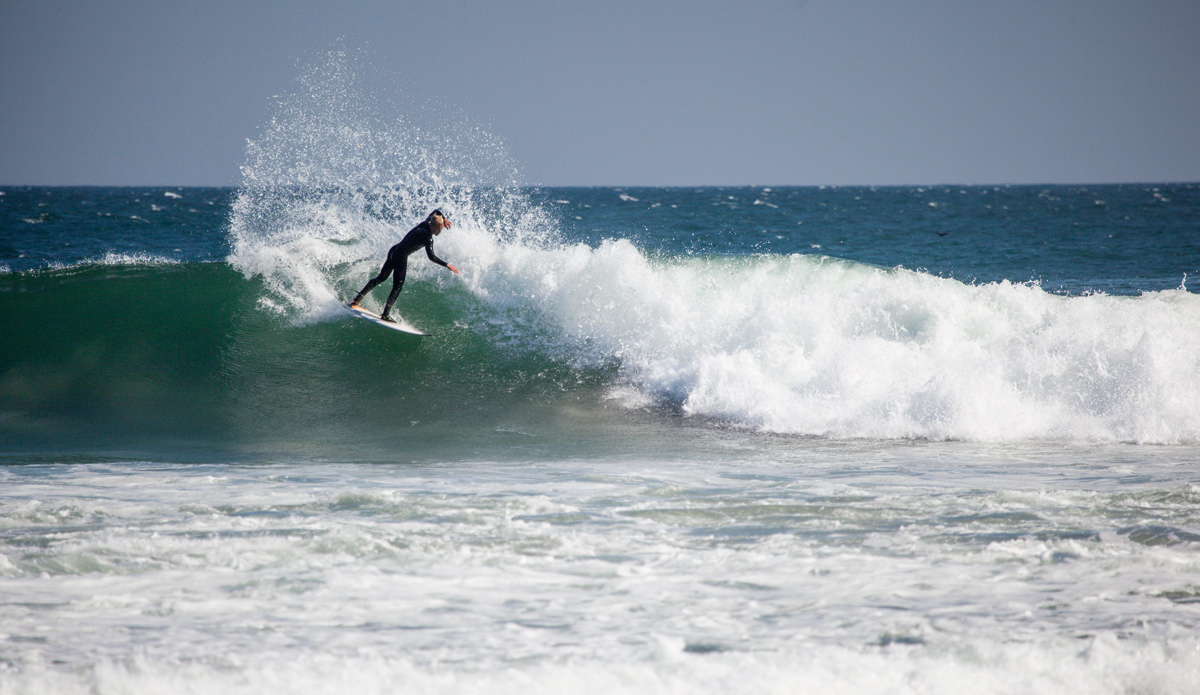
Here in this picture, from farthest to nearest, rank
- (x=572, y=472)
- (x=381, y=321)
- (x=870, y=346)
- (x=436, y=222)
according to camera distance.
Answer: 1. (x=381, y=321)
2. (x=436, y=222)
3. (x=870, y=346)
4. (x=572, y=472)

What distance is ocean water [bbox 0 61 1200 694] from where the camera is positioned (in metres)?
2.92

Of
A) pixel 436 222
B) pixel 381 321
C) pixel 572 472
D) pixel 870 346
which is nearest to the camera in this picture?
pixel 572 472

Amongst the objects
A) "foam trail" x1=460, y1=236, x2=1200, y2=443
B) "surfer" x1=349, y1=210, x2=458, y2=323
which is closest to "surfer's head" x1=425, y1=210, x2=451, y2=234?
"surfer" x1=349, y1=210, x2=458, y2=323

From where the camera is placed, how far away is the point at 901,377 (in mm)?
7750

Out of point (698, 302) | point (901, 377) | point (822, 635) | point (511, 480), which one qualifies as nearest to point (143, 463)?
point (511, 480)

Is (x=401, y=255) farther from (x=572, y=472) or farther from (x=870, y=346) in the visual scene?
(x=870, y=346)

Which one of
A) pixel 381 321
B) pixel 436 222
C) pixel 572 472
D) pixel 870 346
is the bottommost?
pixel 572 472

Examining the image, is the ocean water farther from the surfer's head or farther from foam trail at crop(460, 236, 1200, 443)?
the surfer's head

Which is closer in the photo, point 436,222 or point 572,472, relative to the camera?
point 572,472

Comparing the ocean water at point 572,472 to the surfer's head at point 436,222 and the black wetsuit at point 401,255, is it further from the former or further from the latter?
the surfer's head at point 436,222

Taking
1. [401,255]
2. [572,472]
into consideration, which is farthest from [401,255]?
[572,472]

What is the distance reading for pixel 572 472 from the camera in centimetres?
573

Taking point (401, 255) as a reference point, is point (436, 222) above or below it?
above

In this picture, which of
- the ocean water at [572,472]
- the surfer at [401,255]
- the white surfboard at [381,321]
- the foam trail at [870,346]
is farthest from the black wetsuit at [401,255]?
the foam trail at [870,346]
